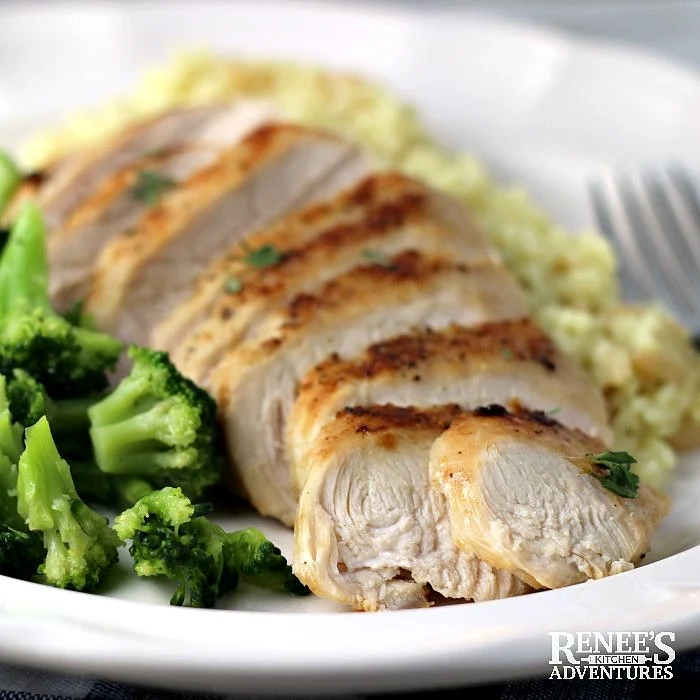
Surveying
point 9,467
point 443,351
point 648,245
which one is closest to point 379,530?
point 443,351

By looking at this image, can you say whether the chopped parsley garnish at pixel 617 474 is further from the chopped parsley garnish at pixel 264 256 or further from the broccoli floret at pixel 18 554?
the broccoli floret at pixel 18 554

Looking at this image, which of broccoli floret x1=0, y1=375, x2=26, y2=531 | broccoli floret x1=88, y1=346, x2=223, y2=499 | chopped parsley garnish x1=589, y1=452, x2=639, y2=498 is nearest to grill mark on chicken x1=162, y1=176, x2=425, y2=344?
broccoli floret x1=88, y1=346, x2=223, y2=499

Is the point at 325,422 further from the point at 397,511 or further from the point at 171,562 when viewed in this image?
the point at 171,562

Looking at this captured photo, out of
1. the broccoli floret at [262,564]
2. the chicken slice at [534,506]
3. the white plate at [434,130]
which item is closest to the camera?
the white plate at [434,130]

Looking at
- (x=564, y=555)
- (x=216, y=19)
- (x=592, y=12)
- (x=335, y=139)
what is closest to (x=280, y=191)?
(x=335, y=139)

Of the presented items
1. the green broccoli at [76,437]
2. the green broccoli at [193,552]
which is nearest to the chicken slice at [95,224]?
the green broccoli at [76,437]

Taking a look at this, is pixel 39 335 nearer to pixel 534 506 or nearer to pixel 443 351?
pixel 443 351
